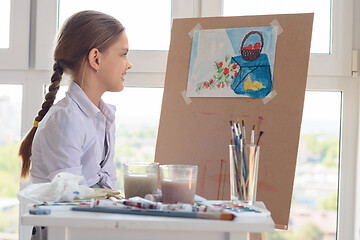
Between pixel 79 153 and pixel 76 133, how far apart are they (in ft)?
0.19

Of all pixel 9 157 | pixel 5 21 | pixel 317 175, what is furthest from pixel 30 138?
pixel 317 175

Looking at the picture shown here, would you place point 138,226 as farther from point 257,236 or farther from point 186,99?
point 186,99

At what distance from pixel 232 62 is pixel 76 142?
0.64 metres

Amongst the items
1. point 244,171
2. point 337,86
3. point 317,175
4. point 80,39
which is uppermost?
point 80,39

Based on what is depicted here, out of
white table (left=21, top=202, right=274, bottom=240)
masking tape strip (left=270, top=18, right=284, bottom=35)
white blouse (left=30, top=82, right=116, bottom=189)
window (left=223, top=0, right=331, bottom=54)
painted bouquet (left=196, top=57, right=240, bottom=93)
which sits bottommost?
white table (left=21, top=202, right=274, bottom=240)

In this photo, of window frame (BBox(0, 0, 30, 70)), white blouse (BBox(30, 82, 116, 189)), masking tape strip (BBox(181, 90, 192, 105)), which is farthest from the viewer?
window frame (BBox(0, 0, 30, 70))

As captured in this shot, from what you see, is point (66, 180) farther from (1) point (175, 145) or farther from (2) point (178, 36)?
(2) point (178, 36)

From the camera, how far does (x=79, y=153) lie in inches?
53.4

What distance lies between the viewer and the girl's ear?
4.98ft

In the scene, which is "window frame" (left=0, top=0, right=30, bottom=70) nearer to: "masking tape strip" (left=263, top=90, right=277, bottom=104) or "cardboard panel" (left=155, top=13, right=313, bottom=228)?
"cardboard panel" (left=155, top=13, right=313, bottom=228)

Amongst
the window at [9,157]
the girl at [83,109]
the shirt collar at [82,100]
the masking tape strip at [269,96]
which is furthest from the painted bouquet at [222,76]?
the window at [9,157]

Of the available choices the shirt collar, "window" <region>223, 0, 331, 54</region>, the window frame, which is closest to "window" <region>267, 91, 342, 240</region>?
"window" <region>223, 0, 331, 54</region>

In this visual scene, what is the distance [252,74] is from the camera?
1.62 m

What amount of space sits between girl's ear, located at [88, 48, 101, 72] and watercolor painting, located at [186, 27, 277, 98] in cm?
36
